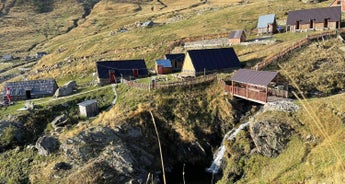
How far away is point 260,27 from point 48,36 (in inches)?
5266

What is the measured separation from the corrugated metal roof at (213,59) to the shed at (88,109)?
17.9m

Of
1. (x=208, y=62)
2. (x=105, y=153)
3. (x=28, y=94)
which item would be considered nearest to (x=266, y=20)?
(x=208, y=62)

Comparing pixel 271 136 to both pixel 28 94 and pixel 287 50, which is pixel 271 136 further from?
pixel 28 94

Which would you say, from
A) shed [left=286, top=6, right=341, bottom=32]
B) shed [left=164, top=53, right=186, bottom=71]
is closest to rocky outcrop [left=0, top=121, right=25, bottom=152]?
shed [left=164, top=53, right=186, bottom=71]

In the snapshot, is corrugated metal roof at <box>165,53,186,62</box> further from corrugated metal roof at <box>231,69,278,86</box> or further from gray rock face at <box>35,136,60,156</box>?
gray rock face at <box>35,136,60,156</box>

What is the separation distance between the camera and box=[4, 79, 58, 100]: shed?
57125 millimetres

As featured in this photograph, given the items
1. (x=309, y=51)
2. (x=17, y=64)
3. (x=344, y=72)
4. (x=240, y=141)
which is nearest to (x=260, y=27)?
(x=309, y=51)

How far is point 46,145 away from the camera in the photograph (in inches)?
1553

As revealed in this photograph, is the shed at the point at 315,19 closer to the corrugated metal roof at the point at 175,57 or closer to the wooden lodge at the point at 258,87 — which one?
the corrugated metal roof at the point at 175,57

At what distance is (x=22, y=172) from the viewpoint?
37.8m

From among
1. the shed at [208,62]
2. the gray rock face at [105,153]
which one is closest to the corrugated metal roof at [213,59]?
the shed at [208,62]

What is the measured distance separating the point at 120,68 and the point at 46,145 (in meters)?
26.6

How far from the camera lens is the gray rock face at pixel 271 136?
3281 cm

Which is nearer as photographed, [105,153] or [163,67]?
[105,153]
